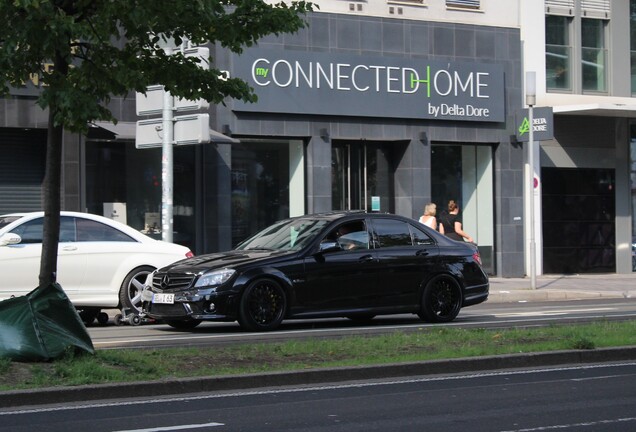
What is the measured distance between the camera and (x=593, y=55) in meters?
32.2

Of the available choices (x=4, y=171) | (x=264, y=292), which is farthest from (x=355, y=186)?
(x=264, y=292)

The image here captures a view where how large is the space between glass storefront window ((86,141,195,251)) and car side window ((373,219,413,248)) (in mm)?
9647

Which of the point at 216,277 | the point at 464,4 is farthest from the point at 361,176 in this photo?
the point at 216,277

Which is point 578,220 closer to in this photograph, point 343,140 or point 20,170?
point 343,140

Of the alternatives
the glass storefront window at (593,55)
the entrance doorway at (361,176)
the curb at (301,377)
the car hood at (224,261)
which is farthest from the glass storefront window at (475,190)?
the curb at (301,377)

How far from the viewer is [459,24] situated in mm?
29781

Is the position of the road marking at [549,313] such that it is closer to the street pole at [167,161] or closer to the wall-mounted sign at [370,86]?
the street pole at [167,161]

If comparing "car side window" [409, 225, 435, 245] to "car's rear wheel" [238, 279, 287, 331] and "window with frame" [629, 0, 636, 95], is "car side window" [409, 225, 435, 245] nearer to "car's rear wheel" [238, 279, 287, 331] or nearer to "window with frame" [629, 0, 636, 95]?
"car's rear wheel" [238, 279, 287, 331]

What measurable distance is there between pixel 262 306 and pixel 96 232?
3287 millimetres

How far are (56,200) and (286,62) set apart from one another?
16.7m

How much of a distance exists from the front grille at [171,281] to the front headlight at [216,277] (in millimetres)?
194

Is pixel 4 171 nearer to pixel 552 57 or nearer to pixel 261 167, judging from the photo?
pixel 261 167

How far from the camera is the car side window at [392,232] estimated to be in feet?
54.6

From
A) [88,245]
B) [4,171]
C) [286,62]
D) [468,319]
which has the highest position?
[286,62]
